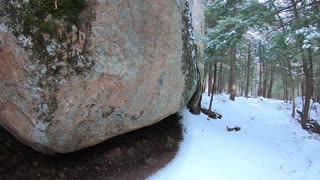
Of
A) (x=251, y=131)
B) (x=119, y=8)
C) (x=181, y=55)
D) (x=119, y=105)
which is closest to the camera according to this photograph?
(x=119, y=8)

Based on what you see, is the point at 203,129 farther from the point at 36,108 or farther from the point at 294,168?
the point at 36,108

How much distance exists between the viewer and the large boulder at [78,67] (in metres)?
5.16

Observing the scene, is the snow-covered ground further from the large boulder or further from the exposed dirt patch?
the large boulder

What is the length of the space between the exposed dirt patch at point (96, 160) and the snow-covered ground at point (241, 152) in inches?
16.9

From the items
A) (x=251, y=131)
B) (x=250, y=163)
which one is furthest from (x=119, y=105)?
(x=251, y=131)

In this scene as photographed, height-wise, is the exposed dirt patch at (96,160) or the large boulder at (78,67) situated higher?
the large boulder at (78,67)

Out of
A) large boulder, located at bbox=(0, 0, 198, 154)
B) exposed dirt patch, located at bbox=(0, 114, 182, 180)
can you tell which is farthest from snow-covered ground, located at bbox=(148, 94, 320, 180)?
large boulder, located at bbox=(0, 0, 198, 154)

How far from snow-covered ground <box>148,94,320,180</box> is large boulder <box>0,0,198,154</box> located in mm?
2041

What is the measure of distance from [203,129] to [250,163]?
2300 mm

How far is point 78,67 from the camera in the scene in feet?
18.3

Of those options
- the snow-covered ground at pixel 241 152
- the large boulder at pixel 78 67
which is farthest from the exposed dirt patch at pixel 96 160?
the large boulder at pixel 78 67

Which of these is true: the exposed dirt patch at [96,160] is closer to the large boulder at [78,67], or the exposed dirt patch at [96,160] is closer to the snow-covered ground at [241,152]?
the snow-covered ground at [241,152]

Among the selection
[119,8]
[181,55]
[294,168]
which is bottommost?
[294,168]

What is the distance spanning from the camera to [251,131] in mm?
12039
